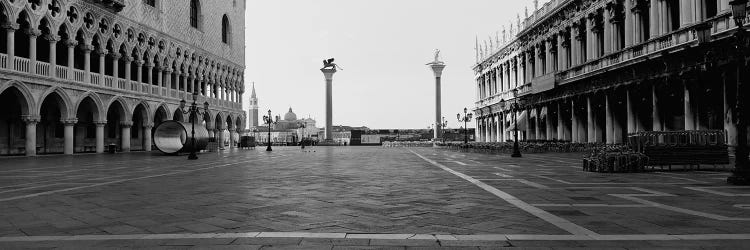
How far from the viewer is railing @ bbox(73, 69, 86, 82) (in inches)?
1195

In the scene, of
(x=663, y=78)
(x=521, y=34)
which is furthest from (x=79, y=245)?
(x=521, y=34)

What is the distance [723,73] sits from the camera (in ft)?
67.1

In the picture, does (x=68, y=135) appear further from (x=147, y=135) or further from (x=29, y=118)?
(x=147, y=135)

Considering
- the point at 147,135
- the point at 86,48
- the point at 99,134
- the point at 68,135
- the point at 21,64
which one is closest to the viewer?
the point at 21,64

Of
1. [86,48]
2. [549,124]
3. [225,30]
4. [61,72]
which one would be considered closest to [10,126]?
[61,72]

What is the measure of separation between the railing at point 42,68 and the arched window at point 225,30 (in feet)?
87.8

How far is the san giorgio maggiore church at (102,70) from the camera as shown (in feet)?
88.3

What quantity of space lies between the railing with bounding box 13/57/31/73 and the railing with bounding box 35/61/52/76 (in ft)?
1.84

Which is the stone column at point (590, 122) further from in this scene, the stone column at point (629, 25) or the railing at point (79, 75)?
the railing at point (79, 75)

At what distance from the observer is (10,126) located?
97.6ft

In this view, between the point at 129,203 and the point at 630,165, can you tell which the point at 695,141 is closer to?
the point at 630,165

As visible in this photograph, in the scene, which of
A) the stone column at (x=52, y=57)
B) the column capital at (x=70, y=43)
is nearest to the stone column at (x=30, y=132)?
the stone column at (x=52, y=57)

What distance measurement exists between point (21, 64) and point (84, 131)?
1041cm

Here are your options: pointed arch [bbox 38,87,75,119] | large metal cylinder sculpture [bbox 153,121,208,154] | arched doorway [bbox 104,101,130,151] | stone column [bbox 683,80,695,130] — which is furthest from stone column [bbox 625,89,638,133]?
arched doorway [bbox 104,101,130,151]
